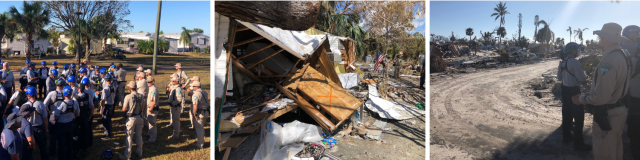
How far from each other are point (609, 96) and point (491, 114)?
3.95ft

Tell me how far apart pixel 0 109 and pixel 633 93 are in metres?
10.3

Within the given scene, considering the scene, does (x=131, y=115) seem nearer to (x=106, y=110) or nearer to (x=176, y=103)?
(x=176, y=103)

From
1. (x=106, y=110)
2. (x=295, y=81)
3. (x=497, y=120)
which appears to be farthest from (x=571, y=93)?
(x=106, y=110)

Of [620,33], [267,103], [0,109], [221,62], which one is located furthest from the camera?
[267,103]

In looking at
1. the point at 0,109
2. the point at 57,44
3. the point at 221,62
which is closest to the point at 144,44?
the point at 57,44

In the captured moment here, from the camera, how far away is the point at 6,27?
41.8 ft

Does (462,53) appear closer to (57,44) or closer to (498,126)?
(498,126)

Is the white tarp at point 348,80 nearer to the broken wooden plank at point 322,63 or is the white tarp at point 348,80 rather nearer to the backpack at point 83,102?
the broken wooden plank at point 322,63

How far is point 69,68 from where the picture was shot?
9148 millimetres

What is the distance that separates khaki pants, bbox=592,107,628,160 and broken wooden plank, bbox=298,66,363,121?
3.92m

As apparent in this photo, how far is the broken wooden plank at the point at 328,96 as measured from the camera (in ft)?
21.0

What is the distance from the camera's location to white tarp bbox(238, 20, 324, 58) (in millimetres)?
6242

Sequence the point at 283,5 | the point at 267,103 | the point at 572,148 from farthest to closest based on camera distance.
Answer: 1. the point at 267,103
2. the point at 572,148
3. the point at 283,5

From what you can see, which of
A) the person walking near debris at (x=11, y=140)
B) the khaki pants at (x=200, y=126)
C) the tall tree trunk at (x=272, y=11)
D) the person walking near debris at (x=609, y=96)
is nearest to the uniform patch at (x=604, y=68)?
the person walking near debris at (x=609, y=96)
